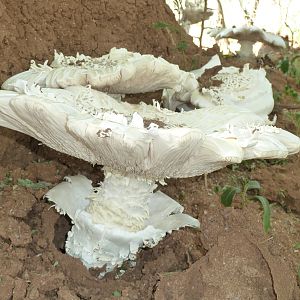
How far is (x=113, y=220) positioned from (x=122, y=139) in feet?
2.62

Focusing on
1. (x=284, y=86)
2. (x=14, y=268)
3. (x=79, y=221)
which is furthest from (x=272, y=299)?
(x=284, y=86)

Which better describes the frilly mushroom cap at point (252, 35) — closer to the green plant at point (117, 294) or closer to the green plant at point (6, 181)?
the green plant at point (6, 181)

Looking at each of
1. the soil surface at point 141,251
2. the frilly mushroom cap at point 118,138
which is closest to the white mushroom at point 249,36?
the soil surface at point 141,251

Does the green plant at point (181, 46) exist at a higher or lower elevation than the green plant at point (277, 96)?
higher

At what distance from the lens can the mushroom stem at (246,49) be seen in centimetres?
615

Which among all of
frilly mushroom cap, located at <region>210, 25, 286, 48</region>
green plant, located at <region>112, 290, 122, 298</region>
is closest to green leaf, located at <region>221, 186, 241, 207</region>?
green plant, located at <region>112, 290, 122, 298</region>

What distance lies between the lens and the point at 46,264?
A: 2.42 meters

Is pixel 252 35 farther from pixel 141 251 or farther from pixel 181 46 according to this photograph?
pixel 141 251

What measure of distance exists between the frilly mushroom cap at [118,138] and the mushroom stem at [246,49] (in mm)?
4050

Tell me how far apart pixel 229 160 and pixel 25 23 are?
1724mm

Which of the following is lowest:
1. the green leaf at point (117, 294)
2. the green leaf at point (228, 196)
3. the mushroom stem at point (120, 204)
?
the green leaf at point (117, 294)

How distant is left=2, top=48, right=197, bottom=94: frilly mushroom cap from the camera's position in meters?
2.45

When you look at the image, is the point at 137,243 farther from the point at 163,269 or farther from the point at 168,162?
the point at 168,162

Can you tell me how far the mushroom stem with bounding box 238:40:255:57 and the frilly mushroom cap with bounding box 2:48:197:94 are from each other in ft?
11.5
